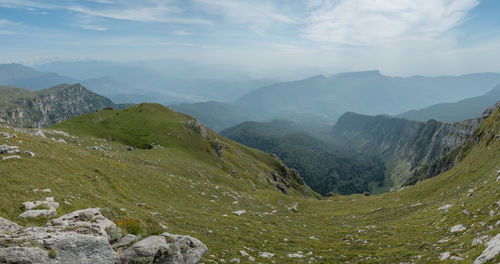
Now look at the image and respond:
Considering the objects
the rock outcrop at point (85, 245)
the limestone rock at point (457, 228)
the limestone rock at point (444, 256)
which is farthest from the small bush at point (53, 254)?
the limestone rock at point (457, 228)

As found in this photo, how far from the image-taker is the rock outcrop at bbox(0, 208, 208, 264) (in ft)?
35.5

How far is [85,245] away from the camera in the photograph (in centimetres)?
1230

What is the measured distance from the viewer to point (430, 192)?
4953 cm

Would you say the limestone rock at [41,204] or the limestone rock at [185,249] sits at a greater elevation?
the limestone rock at [41,204]

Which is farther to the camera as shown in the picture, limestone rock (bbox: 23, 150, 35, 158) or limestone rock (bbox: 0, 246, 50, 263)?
limestone rock (bbox: 23, 150, 35, 158)

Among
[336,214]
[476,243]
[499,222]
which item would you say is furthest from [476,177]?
[476,243]

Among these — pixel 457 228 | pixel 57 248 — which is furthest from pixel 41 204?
pixel 457 228

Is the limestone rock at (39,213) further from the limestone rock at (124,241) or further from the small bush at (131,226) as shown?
the limestone rock at (124,241)

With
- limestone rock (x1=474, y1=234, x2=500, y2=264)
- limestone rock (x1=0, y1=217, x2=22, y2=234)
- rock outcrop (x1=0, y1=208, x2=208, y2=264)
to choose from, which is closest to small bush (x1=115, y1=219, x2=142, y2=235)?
rock outcrop (x1=0, y1=208, x2=208, y2=264)

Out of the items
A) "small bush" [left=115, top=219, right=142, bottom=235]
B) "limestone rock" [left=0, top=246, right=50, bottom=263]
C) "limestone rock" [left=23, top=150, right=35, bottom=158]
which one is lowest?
"small bush" [left=115, top=219, right=142, bottom=235]

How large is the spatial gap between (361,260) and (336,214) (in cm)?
2442

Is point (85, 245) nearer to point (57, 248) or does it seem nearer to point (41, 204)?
point (57, 248)

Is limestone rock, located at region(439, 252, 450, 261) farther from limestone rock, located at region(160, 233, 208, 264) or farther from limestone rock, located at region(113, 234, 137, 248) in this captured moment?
limestone rock, located at region(113, 234, 137, 248)

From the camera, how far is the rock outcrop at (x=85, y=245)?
10.8m
